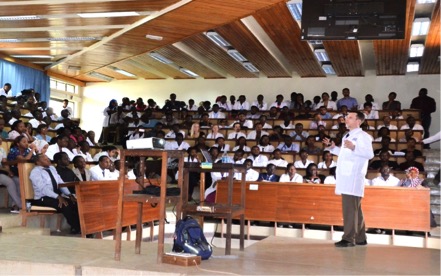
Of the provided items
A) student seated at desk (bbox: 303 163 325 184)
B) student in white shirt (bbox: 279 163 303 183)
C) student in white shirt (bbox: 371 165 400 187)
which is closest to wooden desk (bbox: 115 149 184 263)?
student in white shirt (bbox: 279 163 303 183)

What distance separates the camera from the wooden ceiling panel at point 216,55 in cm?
1139

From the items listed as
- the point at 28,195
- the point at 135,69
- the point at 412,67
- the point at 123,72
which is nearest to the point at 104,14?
the point at 28,195

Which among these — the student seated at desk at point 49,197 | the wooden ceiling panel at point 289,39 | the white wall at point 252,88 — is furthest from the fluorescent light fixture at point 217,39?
the student seated at desk at point 49,197

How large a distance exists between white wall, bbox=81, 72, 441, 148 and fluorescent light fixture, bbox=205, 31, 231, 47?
12.8 ft

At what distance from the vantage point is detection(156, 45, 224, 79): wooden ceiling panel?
40.9 ft

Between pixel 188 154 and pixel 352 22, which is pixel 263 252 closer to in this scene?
pixel 352 22

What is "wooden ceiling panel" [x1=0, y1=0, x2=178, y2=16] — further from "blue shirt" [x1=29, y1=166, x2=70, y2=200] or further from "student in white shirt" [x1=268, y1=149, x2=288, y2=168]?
"student in white shirt" [x1=268, y1=149, x2=288, y2=168]

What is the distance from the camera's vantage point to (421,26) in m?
9.95

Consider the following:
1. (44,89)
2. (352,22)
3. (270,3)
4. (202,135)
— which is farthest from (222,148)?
(44,89)

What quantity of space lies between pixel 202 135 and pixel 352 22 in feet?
17.1

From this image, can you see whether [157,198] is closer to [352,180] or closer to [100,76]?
[352,180]

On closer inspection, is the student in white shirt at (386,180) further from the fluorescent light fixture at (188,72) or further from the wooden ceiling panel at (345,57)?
the fluorescent light fixture at (188,72)

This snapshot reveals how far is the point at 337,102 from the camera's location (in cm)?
1370

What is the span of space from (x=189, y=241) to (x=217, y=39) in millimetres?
7914
